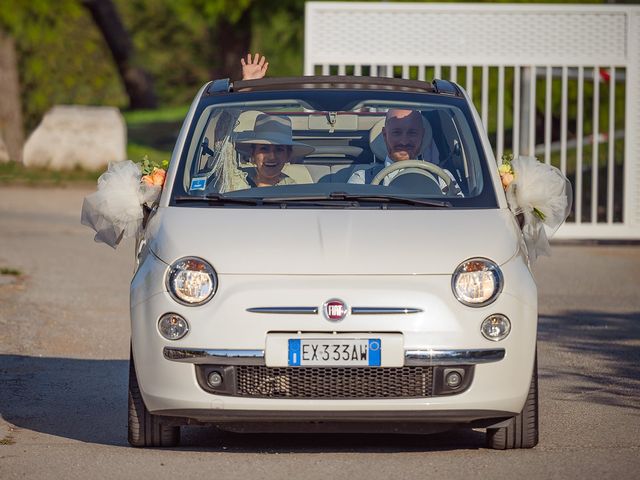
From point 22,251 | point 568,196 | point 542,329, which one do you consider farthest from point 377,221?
point 22,251

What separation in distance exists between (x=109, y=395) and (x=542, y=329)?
3832mm

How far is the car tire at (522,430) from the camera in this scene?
673 centimetres

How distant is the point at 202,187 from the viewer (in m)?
7.16

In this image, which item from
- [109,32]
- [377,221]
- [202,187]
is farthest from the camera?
[109,32]

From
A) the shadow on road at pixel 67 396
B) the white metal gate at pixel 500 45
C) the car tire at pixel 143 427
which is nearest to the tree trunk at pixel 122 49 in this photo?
the white metal gate at pixel 500 45

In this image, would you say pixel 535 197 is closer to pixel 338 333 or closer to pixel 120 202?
pixel 338 333

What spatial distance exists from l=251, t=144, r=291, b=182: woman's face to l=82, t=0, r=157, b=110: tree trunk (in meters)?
26.8

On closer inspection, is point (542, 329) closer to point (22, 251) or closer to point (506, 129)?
point (22, 251)

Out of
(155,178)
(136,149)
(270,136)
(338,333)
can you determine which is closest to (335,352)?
(338,333)

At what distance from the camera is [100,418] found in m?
7.72

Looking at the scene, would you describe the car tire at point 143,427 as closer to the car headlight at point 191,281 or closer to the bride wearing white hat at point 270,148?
the car headlight at point 191,281

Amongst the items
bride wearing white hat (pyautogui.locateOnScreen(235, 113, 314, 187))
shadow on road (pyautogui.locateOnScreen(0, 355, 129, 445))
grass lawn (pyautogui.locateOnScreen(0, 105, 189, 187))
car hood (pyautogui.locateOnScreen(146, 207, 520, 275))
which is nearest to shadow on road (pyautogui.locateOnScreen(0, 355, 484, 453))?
shadow on road (pyautogui.locateOnScreen(0, 355, 129, 445))

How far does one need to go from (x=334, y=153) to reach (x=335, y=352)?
5.81 ft

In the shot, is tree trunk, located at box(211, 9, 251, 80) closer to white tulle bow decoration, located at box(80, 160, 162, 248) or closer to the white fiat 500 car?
white tulle bow decoration, located at box(80, 160, 162, 248)
